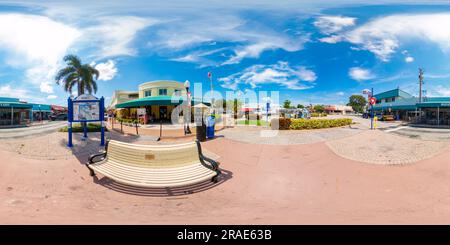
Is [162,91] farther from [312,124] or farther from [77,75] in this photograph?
[312,124]

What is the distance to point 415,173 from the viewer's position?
16.0 ft

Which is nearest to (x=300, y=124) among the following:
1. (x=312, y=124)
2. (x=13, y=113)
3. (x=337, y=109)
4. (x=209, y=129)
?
(x=312, y=124)

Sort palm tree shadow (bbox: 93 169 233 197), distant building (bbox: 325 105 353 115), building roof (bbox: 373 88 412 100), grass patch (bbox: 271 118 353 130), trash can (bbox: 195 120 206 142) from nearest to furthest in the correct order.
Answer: palm tree shadow (bbox: 93 169 233 197) < trash can (bbox: 195 120 206 142) < grass patch (bbox: 271 118 353 130) < building roof (bbox: 373 88 412 100) < distant building (bbox: 325 105 353 115)

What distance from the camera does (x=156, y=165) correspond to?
4148 millimetres

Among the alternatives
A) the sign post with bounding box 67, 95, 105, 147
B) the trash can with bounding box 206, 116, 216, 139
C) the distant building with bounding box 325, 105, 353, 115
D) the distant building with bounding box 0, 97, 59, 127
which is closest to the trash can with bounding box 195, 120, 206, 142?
the trash can with bounding box 206, 116, 216, 139

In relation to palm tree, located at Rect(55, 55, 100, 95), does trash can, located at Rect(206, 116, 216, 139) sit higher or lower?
lower

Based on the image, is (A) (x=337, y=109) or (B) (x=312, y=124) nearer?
(B) (x=312, y=124)

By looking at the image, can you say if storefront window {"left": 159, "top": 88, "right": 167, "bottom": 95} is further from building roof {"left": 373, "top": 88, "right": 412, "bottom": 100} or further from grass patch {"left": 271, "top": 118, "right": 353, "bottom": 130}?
building roof {"left": 373, "top": 88, "right": 412, "bottom": 100}

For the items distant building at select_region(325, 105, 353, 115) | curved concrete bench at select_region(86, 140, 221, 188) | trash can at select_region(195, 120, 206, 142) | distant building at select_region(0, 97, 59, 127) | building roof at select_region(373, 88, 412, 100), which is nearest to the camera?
curved concrete bench at select_region(86, 140, 221, 188)

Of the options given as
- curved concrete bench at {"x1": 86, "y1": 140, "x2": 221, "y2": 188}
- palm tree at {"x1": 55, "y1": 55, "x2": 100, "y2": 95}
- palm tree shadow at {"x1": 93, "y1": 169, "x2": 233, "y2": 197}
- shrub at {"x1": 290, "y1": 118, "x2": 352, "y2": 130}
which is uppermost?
palm tree at {"x1": 55, "y1": 55, "x2": 100, "y2": 95}

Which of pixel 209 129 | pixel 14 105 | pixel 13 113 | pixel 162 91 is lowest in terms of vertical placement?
pixel 209 129

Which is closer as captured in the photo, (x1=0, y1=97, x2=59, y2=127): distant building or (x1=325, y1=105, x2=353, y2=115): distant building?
(x1=0, y1=97, x2=59, y2=127): distant building

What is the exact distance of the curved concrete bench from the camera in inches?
150
